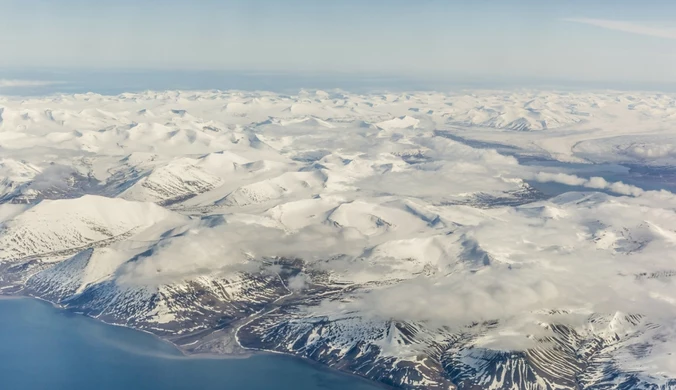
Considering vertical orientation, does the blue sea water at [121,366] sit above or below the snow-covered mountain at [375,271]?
below

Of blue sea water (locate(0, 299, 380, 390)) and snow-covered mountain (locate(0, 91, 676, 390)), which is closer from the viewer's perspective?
blue sea water (locate(0, 299, 380, 390))

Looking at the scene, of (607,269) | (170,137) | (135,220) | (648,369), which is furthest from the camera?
(170,137)

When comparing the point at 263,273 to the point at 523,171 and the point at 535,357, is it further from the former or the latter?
the point at 523,171

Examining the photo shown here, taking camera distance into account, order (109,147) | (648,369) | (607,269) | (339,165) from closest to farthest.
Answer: (648,369) < (607,269) < (339,165) < (109,147)

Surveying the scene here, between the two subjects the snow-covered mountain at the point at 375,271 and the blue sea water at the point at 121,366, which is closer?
the blue sea water at the point at 121,366

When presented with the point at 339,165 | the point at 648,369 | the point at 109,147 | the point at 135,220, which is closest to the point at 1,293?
the point at 135,220

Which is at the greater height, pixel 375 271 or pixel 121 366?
pixel 375 271

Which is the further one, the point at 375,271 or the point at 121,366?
the point at 375,271

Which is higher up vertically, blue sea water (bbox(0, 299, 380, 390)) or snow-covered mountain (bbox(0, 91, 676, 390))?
snow-covered mountain (bbox(0, 91, 676, 390))
